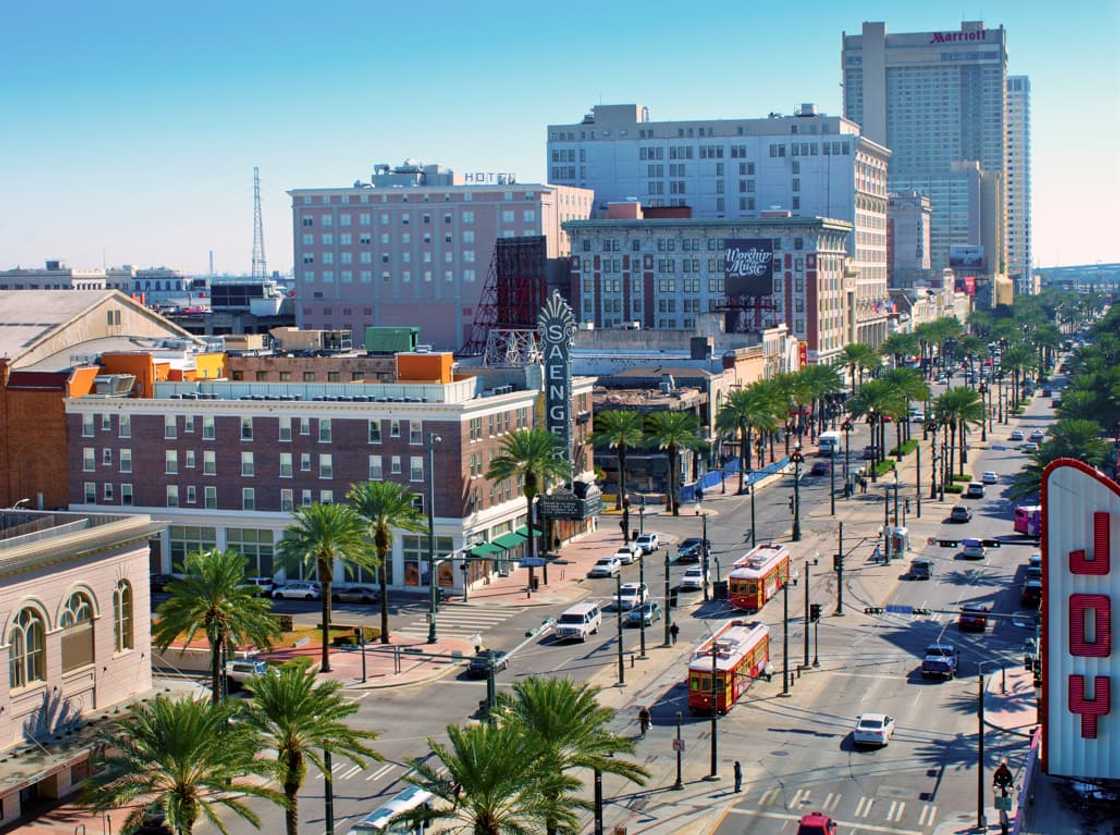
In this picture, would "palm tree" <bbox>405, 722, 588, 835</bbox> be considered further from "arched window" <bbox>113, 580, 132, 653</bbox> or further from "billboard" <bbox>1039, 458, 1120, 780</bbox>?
"arched window" <bbox>113, 580, 132, 653</bbox>

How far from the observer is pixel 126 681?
6919cm

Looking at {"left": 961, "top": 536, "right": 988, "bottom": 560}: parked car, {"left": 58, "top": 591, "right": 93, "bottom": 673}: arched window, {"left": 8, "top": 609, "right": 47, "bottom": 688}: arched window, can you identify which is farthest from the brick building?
{"left": 8, "top": 609, "right": 47, "bottom": 688}: arched window

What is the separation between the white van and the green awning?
58.8 ft

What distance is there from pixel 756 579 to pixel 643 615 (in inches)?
364

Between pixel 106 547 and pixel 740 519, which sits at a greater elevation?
pixel 106 547

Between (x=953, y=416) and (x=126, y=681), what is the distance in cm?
11698

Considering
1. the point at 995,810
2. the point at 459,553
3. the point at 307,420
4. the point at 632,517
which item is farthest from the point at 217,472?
the point at 995,810

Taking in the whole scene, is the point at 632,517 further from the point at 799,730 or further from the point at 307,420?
the point at 799,730

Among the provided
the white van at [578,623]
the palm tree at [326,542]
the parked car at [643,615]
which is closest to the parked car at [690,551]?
the parked car at [643,615]

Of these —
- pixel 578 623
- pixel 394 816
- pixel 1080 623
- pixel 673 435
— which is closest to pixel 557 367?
pixel 673 435

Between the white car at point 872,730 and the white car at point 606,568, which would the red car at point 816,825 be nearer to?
the white car at point 872,730

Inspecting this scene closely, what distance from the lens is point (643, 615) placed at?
304 ft

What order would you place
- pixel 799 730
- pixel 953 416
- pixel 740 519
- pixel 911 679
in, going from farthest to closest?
pixel 953 416, pixel 740 519, pixel 911 679, pixel 799 730

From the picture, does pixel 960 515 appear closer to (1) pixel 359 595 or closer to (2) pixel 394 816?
(1) pixel 359 595
